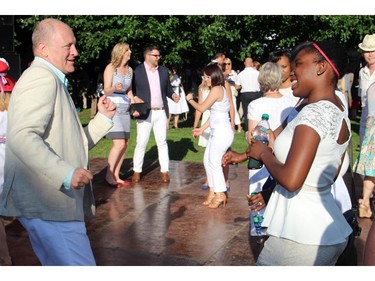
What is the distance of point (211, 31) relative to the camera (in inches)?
661

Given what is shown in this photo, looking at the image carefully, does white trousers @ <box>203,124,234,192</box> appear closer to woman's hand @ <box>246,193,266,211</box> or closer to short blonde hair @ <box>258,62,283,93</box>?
short blonde hair @ <box>258,62,283,93</box>

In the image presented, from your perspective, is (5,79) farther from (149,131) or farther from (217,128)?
(149,131)

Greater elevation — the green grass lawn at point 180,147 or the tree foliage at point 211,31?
the tree foliage at point 211,31

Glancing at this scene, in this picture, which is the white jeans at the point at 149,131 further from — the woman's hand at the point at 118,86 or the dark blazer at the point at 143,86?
the woman's hand at the point at 118,86

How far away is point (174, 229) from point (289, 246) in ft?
11.8

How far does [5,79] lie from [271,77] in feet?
8.57

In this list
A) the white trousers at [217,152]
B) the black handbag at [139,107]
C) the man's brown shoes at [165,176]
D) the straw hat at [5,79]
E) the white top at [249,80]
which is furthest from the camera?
the white top at [249,80]

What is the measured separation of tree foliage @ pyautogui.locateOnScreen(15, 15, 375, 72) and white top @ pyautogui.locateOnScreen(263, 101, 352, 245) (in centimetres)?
1413

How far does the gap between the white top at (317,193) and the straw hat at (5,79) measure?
3.36m

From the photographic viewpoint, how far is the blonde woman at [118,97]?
8203mm

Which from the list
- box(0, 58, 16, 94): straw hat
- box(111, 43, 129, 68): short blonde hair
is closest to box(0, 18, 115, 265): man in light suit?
box(0, 58, 16, 94): straw hat

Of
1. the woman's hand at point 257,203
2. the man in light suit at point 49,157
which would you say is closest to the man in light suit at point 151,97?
the man in light suit at point 49,157

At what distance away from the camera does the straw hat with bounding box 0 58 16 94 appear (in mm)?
5496

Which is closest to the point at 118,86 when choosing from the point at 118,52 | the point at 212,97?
the point at 118,52
